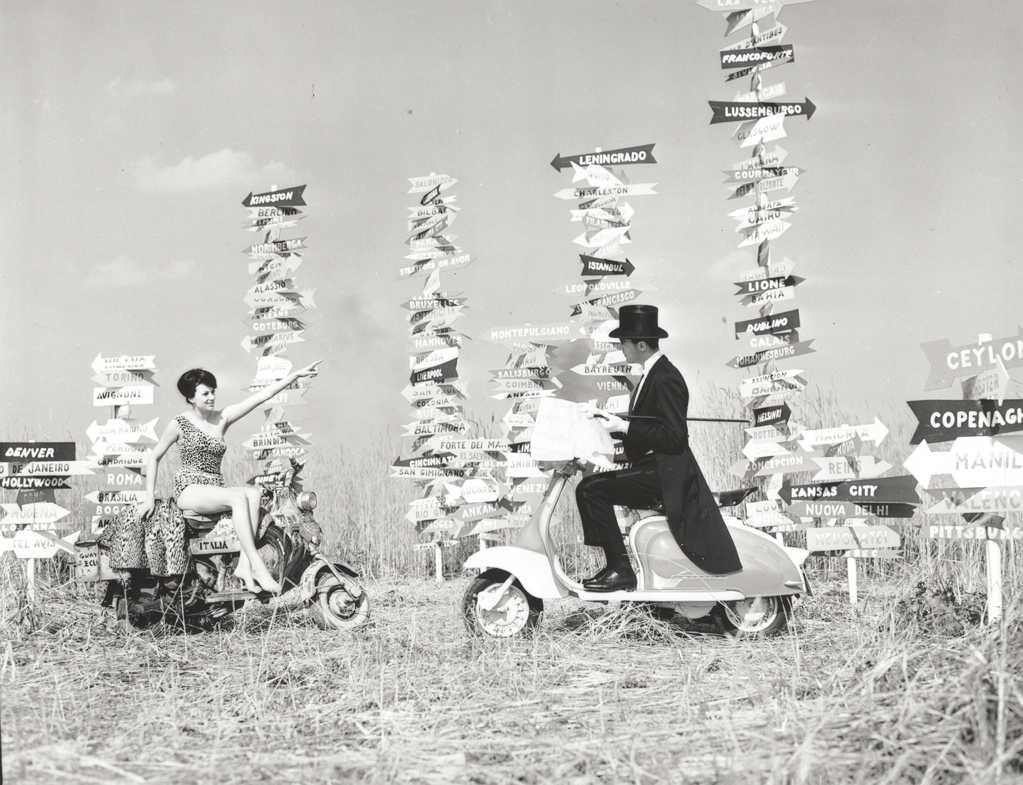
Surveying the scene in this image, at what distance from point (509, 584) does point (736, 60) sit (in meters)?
4.88

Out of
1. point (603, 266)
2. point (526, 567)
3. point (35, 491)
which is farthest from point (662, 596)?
point (35, 491)

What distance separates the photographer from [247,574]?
6.94 metres

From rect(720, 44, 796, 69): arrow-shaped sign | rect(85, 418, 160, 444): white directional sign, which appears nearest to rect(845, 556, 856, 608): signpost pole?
rect(720, 44, 796, 69): arrow-shaped sign

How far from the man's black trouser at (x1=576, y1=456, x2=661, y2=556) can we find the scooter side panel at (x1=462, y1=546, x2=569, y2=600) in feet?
0.97

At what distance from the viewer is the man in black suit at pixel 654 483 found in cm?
629

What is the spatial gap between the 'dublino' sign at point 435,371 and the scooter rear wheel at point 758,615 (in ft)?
14.5

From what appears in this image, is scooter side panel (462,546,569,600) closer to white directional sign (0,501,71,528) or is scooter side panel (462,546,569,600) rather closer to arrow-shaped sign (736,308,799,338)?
arrow-shaped sign (736,308,799,338)

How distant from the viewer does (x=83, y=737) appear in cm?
435

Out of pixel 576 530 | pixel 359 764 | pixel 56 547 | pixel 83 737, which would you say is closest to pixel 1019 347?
pixel 359 764

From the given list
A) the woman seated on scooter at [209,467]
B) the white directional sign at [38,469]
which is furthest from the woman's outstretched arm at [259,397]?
the white directional sign at [38,469]

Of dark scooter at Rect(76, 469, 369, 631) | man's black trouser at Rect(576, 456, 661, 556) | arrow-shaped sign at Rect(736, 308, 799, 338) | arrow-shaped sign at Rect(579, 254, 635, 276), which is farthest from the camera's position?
arrow-shaped sign at Rect(579, 254, 635, 276)

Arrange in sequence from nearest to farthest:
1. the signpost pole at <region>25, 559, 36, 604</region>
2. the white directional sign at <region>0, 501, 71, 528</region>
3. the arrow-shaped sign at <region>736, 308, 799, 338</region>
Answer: the signpost pole at <region>25, 559, 36, 604</region>, the white directional sign at <region>0, 501, 71, 528</region>, the arrow-shaped sign at <region>736, 308, 799, 338</region>

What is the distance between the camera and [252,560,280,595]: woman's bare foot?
6.86 metres

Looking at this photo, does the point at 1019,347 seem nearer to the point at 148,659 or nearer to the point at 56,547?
the point at 148,659
